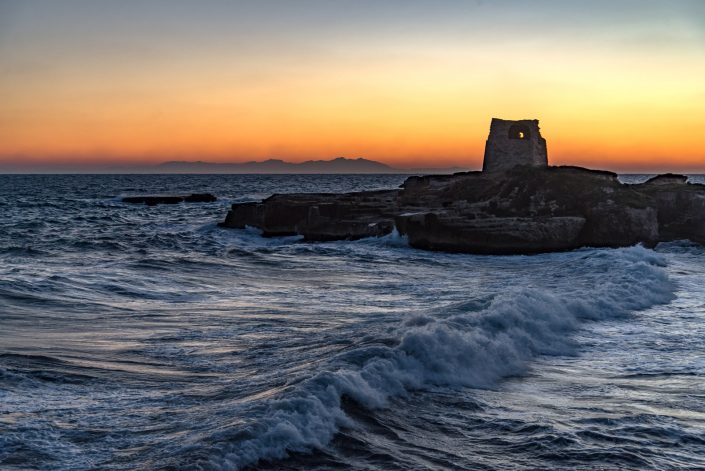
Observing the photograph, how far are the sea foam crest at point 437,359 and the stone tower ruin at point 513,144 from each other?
26.8m

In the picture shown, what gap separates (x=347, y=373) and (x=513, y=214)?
24059 millimetres

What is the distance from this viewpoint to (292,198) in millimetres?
39750

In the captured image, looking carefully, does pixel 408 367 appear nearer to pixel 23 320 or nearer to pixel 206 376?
pixel 206 376

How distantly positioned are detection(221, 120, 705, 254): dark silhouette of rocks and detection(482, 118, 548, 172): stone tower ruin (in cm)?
442

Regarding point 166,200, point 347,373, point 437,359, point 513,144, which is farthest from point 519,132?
point 347,373

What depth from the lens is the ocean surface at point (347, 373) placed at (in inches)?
263

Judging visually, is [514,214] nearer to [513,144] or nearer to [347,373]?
[513,144]

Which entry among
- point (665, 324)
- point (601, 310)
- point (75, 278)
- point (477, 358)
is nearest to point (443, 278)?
point (601, 310)

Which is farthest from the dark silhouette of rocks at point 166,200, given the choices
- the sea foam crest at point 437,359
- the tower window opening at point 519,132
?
the sea foam crest at point 437,359

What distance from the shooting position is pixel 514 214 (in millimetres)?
31547

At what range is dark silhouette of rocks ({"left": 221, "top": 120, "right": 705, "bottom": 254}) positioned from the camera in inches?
1153

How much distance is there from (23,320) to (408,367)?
723 centimetres

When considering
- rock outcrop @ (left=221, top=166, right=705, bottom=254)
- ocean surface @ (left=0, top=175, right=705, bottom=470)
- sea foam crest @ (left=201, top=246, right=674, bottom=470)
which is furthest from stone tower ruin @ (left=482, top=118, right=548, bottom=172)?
sea foam crest @ (left=201, top=246, right=674, bottom=470)

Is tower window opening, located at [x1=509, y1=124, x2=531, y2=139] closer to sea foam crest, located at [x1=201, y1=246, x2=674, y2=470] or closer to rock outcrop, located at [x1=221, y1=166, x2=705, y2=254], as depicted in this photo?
rock outcrop, located at [x1=221, y1=166, x2=705, y2=254]
